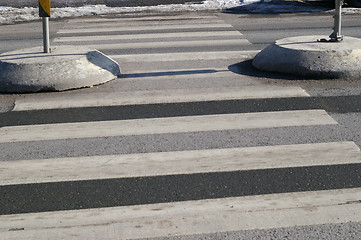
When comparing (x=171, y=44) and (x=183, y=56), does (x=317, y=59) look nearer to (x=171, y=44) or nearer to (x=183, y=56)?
(x=183, y=56)

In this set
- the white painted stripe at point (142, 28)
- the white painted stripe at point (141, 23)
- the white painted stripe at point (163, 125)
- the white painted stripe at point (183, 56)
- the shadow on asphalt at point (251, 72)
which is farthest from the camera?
the white painted stripe at point (141, 23)

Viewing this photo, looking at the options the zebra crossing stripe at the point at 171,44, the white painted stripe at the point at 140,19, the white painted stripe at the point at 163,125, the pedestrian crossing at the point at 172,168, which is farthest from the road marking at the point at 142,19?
the white painted stripe at the point at 163,125

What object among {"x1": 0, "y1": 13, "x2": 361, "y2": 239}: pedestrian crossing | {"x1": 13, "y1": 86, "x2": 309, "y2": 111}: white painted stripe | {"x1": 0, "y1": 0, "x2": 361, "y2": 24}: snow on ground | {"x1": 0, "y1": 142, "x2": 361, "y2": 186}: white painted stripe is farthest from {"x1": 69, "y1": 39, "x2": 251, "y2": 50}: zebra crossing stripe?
{"x1": 0, "y1": 142, "x2": 361, "y2": 186}: white painted stripe

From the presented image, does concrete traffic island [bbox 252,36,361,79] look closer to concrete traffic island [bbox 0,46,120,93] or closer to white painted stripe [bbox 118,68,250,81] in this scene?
white painted stripe [bbox 118,68,250,81]

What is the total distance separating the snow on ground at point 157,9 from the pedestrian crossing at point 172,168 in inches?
280

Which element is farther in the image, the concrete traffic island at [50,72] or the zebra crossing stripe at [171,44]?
the zebra crossing stripe at [171,44]

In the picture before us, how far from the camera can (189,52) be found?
31.4 feet

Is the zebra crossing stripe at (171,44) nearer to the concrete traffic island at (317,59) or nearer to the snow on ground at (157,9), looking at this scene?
the concrete traffic island at (317,59)

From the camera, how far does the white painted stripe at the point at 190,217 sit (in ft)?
13.1

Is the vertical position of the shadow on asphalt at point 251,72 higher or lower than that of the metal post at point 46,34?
lower

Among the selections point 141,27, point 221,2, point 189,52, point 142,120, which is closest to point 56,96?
point 142,120

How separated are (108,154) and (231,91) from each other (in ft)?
7.71

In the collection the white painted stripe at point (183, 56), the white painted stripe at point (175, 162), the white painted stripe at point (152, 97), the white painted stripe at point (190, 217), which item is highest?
the white painted stripe at point (183, 56)

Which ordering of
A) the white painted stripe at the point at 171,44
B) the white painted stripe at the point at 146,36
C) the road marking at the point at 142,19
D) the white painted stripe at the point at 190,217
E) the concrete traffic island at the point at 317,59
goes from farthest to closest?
the road marking at the point at 142,19
the white painted stripe at the point at 146,36
the white painted stripe at the point at 171,44
the concrete traffic island at the point at 317,59
the white painted stripe at the point at 190,217
